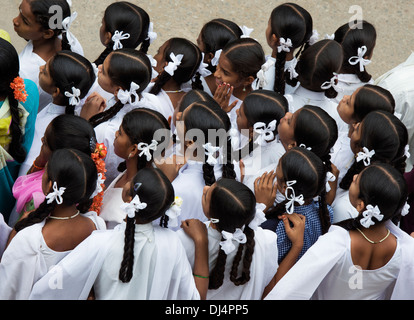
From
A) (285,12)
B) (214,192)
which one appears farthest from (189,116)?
(285,12)

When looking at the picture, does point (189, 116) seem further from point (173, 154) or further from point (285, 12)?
point (285, 12)

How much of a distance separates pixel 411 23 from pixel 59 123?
3912 mm

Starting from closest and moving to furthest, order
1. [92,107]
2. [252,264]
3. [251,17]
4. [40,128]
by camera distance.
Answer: [252,264]
[40,128]
[92,107]
[251,17]

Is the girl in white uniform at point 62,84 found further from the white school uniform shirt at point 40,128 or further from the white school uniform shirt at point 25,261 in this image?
the white school uniform shirt at point 25,261

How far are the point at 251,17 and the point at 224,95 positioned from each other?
2.09 meters

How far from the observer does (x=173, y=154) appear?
3158 mm

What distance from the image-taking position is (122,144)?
290cm

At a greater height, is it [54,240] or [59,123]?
[59,123]

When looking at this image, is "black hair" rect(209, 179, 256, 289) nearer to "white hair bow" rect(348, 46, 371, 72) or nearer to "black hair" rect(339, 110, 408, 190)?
"black hair" rect(339, 110, 408, 190)

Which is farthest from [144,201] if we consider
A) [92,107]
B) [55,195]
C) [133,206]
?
[92,107]

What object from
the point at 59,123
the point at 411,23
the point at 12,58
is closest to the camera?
the point at 59,123

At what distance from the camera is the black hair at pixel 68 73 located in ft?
10.1

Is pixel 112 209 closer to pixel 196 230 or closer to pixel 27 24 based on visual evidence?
pixel 196 230

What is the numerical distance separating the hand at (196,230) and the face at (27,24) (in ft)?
5.08
